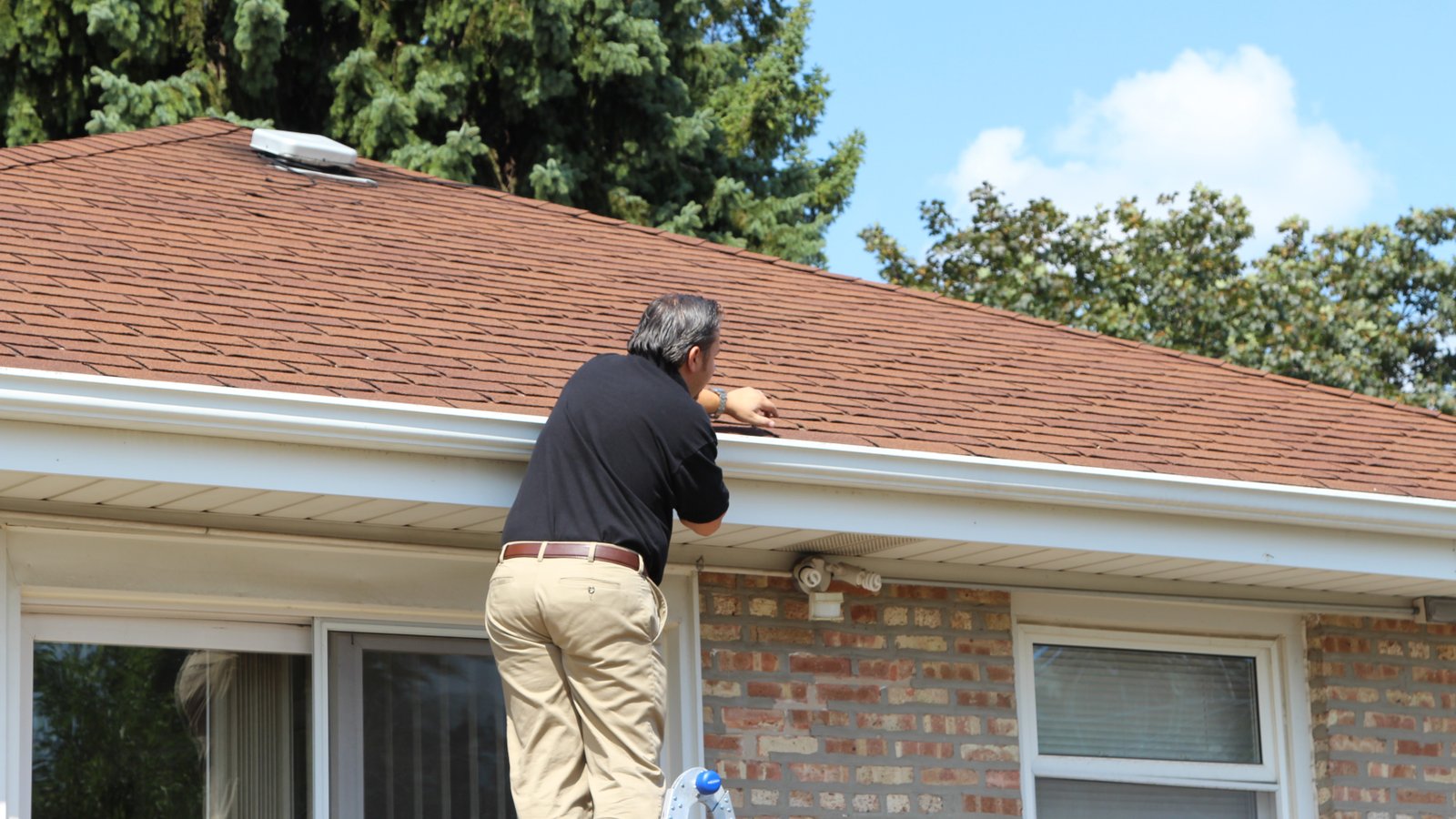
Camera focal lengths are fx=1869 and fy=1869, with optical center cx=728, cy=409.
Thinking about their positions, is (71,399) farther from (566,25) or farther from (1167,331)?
(1167,331)

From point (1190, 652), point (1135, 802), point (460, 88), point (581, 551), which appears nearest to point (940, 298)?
point (1190, 652)

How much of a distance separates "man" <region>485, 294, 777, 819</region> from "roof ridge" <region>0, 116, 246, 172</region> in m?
4.05

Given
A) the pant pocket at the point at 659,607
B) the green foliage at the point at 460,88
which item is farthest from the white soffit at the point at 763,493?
the green foliage at the point at 460,88

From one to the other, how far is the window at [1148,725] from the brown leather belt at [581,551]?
2.50 meters

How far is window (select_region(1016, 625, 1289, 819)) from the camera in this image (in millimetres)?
6754

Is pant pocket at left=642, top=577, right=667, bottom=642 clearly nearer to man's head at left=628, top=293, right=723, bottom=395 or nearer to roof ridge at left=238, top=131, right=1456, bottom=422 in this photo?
man's head at left=628, top=293, right=723, bottom=395

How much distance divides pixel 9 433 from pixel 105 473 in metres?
0.25

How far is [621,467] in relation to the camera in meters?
4.66

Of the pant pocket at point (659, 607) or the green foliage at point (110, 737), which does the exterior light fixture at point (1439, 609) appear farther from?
the green foliage at point (110, 737)

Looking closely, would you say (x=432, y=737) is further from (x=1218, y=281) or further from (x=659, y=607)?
(x=1218, y=281)

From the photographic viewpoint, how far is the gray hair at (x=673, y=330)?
4957mm

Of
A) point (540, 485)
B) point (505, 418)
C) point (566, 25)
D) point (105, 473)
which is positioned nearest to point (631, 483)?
point (540, 485)

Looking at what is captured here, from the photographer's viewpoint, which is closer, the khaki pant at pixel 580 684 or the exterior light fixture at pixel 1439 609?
the khaki pant at pixel 580 684

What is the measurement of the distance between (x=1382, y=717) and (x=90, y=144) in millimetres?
6040
